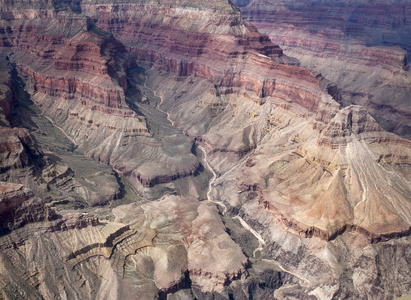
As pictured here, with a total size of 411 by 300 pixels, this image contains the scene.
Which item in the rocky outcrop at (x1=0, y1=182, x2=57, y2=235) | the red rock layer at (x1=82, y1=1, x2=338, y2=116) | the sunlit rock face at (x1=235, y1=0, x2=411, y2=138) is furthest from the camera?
the sunlit rock face at (x1=235, y1=0, x2=411, y2=138)

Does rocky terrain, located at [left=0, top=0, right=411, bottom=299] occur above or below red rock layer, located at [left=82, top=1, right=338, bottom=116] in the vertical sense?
below

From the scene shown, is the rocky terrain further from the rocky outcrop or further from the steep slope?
the steep slope

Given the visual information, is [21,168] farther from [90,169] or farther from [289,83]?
[289,83]

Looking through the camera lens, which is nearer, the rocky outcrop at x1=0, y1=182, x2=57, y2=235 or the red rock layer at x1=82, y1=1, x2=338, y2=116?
the rocky outcrop at x1=0, y1=182, x2=57, y2=235

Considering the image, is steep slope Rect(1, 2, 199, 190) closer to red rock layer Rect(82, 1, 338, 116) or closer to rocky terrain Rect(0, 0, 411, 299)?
rocky terrain Rect(0, 0, 411, 299)

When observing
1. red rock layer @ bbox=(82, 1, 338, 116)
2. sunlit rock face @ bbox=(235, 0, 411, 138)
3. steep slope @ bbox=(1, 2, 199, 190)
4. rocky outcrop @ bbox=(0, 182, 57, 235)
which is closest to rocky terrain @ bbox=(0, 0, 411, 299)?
rocky outcrop @ bbox=(0, 182, 57, 235)

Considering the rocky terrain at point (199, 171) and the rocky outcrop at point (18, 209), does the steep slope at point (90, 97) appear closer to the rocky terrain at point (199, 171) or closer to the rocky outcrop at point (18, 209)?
the rocky terrain at point (199, 171)

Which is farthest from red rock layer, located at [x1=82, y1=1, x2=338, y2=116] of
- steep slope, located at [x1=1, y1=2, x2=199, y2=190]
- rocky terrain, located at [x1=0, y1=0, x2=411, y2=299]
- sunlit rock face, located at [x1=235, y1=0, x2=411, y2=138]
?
sunlit rock face, located at [x1=235, y1=0, x2=411, y2=138]

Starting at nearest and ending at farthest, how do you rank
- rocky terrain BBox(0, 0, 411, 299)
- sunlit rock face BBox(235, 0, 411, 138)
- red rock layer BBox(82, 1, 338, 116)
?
1. rocky terrain BBox(0, 0, 411, 299)
2. red rock layer BBox(82, 1, 338, 116)
3. sunlit rock face BBox(235, 0, 411, 138)

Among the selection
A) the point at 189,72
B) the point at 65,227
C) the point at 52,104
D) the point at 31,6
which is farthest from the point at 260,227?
the point at 31,6
